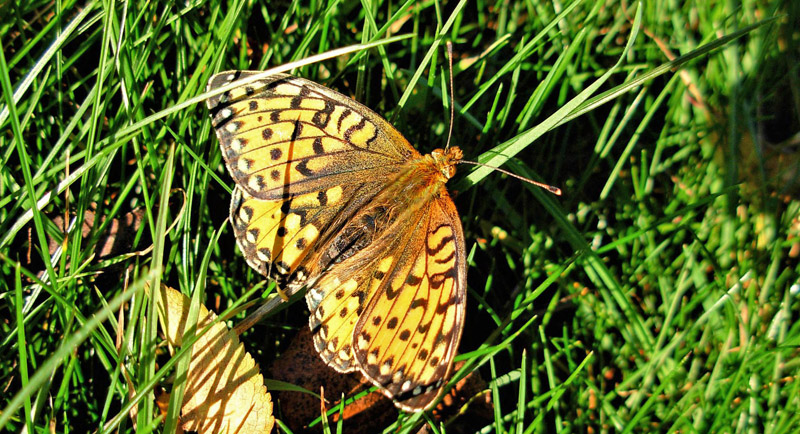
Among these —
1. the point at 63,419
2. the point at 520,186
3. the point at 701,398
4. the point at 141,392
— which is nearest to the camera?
the point at 141,392

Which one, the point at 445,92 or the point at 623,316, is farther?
the point at 623,316

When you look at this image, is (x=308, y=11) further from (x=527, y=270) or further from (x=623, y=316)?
(x=623, y=316)

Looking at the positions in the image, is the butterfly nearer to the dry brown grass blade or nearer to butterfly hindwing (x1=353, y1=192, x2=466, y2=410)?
butterfly hindwing (x1=353, y1=192, x2=466, y2=410)

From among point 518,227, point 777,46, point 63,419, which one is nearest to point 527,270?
point 518,227

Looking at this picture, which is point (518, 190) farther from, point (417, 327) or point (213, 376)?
point (213, 376)

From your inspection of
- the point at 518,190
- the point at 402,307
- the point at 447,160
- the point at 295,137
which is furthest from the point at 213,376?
the point at 518,190

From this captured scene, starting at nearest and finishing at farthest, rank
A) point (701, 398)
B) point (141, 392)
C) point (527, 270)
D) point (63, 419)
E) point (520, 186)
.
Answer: point (141, 392), point (63, 419), point (701, 398), point (527, 270), point (520, 186)

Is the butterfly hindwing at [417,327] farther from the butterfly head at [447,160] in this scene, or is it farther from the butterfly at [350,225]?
the butterfly head at [447,160]
